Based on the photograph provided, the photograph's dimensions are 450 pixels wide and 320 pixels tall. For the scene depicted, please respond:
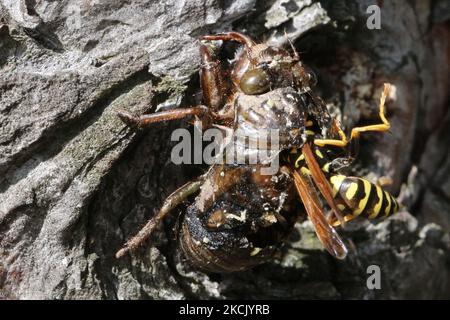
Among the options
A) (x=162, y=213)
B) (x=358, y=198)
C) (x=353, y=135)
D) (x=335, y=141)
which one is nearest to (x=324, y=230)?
(x=358, y=198)

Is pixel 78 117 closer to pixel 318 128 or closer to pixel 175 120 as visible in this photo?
pixel 175 120

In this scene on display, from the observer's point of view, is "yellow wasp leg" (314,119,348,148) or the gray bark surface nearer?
the gray bark surface

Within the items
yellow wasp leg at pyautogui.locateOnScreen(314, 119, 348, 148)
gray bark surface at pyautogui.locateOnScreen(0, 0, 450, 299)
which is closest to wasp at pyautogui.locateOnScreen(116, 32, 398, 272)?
yellow wasp leg at pyautogui.locateOnScreen(314, 119, 348, 148)

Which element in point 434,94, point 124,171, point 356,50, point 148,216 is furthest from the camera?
point 434,94

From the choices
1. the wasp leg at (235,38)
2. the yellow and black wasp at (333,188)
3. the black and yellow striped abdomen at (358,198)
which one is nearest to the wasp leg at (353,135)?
the yellow and black wasp at (333,188)

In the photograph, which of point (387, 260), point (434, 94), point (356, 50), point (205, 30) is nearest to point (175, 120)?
point (205, 30)

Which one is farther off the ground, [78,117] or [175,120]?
[78,117]

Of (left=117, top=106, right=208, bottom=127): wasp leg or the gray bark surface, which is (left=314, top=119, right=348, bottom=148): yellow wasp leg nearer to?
the gray bark surface

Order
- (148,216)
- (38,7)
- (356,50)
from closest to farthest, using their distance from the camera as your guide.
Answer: (38,7), (148,216), (356,50)
